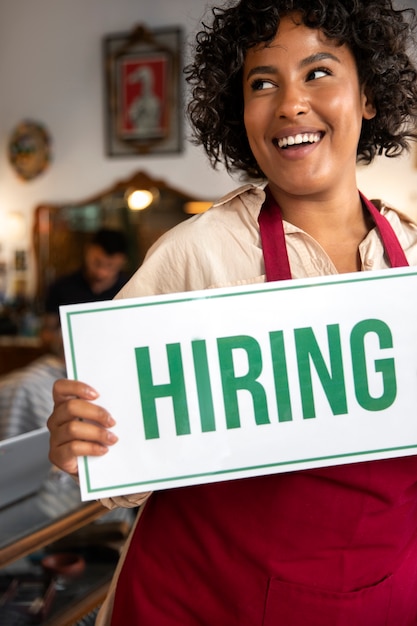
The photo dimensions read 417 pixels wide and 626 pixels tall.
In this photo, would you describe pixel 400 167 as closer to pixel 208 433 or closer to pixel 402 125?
pixel 402 125

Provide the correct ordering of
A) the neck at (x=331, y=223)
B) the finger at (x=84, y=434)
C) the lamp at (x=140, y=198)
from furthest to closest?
1. the lamp at (x=140, y=198)
2. the neck at (x=331, y=223)
3. the finger at (x=84, y=434)

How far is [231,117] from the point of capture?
1.26m

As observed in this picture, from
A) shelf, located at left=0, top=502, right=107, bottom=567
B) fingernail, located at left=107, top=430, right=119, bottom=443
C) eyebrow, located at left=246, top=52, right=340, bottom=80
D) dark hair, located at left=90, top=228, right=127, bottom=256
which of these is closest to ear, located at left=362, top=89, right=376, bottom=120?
eyebrow, located at left=246, top=52, right=340, bottom=80

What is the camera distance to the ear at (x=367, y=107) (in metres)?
1.18

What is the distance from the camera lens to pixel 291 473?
105 cm

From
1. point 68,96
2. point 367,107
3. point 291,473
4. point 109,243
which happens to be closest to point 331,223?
point 367,107

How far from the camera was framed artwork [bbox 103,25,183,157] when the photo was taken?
18.3ft

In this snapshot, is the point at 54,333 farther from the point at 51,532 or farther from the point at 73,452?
the point at 73,452

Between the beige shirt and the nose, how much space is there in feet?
0.49

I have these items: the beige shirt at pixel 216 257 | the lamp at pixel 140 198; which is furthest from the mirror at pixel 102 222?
the beige shirt at pixel 216 257

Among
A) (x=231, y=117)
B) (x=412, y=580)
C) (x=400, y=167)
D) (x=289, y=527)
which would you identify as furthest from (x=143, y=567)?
(x=400, y=167)

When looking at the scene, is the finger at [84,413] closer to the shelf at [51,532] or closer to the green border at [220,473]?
the green border at [220,473]

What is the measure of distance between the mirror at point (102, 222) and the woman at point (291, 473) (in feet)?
14.4

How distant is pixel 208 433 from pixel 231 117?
568 millimetres
